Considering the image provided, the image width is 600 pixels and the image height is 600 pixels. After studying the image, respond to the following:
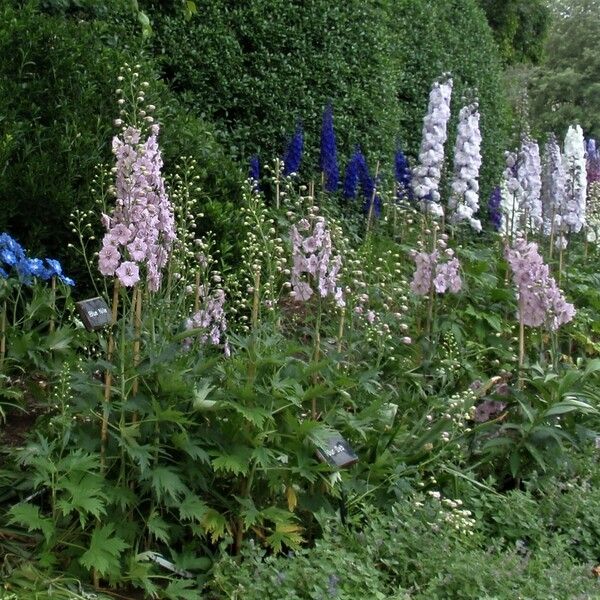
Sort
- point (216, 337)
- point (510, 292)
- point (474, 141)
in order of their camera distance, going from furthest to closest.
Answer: point (474, 141), point (510, 292), point (216, 337)

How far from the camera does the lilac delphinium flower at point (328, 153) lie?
696 centimetres

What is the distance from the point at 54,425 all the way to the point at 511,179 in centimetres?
425

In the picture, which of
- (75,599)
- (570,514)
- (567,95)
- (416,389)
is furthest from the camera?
(567,95)

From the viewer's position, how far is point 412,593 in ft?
10.9

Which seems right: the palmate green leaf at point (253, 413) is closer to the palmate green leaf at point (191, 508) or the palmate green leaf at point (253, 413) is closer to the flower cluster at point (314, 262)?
the palmate green leaf at point (191, 508)

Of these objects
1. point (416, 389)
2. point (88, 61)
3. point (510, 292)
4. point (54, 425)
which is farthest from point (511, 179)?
point (54, 425)

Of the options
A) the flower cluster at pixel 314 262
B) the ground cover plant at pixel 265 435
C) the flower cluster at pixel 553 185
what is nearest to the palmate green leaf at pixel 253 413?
the ground cover plant at pixel 265 435

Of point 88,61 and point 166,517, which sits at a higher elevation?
point 88,61

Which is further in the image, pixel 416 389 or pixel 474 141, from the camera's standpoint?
pixel 474 141

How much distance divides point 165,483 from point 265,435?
0.41 metres

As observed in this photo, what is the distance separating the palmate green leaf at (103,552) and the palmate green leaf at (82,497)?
63 mm

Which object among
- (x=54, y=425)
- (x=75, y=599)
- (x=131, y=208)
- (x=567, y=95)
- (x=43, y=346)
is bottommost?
(x=75, y=599)

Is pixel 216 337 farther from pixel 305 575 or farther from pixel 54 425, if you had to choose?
pixel 305 575

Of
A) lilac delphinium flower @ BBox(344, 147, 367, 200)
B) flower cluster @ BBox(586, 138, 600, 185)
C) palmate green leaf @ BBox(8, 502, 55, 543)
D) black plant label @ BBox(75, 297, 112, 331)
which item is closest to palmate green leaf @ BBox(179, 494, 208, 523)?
palmate green leaf @ BBox(8, 502, 55, 543)
